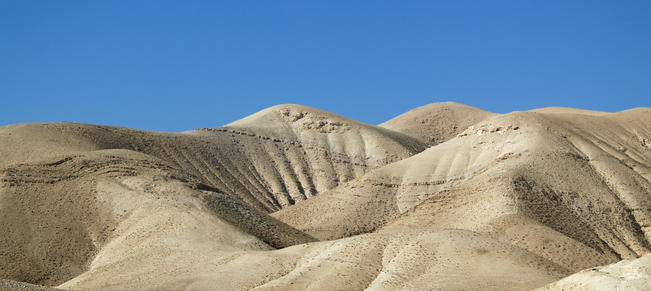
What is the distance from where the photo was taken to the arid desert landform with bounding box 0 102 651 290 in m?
53.5

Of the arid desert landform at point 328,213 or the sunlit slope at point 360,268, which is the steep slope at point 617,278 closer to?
the arid desert landform at point 328,213

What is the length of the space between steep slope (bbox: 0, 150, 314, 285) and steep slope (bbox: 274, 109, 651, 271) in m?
14.7

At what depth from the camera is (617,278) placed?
35.6m

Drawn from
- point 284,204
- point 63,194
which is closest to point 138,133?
point 284,204

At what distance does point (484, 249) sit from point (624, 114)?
82.7 m

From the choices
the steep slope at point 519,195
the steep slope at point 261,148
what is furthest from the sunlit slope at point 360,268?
the steep slope at point 261,148

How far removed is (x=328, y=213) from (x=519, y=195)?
20104 mm

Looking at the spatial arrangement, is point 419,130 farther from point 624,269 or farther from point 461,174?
point 624,269

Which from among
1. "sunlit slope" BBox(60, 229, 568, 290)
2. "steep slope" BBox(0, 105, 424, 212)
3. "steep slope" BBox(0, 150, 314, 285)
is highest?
"steep slope" BBox(0, 105, 424, 212)

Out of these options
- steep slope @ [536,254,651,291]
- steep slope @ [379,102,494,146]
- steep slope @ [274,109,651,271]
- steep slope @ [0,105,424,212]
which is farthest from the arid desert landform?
steep slope @ [379,102,494,146]

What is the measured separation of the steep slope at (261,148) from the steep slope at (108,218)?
21.9ft

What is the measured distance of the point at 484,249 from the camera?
56250mm

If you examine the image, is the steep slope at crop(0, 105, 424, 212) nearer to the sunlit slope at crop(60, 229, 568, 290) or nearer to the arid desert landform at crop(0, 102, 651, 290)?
the arid desert landform at crop(0, 102, 651, 290)

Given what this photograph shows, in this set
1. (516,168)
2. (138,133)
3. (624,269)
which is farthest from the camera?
(138,133)
